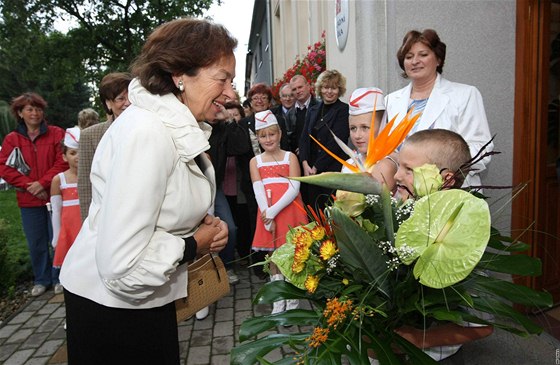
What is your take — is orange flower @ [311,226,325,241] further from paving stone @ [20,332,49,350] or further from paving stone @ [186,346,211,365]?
paving stone @ [20,332,49,350]

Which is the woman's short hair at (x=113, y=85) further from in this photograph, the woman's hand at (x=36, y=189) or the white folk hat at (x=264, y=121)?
the woman's hand at (x=36, y=189)

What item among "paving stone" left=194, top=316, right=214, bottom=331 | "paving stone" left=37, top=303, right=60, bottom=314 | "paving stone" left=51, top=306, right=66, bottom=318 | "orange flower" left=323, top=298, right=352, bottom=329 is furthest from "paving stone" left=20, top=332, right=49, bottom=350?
"orange flower" left=323, top=298, right=352, bottom=329

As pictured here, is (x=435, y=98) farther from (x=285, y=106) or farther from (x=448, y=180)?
(x=285, y=106)

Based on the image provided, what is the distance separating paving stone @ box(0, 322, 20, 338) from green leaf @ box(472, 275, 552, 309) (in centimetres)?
443

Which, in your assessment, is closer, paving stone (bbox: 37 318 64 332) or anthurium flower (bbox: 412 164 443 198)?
anthurium flower (bbox: 412 164 443 198)

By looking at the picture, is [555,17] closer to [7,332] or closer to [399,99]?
[399,99]

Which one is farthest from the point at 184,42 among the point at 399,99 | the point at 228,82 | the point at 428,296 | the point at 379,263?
the point at 399,99

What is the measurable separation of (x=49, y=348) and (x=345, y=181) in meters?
3.87

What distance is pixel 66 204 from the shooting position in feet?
14.9

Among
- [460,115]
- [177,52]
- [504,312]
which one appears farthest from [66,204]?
[504,312]

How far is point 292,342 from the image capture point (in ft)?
4.05

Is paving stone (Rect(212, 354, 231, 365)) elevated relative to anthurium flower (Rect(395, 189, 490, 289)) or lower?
lower

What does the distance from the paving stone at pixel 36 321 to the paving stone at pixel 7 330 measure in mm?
85

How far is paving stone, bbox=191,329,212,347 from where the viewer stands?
3.84 m
